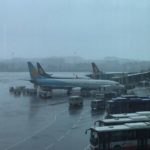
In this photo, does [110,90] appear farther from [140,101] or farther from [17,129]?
[17,129]

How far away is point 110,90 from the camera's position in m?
50.2

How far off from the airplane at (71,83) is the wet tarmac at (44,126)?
12303 millimetres

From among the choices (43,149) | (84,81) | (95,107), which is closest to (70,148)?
(43,149)

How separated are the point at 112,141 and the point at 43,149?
3.85m

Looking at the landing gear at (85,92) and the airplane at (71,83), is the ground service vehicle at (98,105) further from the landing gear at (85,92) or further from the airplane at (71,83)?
the landing gear at (85,92)

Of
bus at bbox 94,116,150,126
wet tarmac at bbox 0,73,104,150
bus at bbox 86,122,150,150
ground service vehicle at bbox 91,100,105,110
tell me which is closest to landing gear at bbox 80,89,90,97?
wet tarmac at bbox 0,73,104,150

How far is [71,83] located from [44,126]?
2711 cm

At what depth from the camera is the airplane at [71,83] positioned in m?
53.0

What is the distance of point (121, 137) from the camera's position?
61.9ft

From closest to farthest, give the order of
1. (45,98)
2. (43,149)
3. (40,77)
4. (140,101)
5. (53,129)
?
(43,149) < (53,129) < (140,101) < (45,98) < (40,77)

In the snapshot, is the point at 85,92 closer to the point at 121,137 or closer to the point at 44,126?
the point at 44,126

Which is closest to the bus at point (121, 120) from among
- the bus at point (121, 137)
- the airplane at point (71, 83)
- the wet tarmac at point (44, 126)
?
the wet tarmac at point (44, 126)

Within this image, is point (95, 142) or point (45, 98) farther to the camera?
point (45, 98)

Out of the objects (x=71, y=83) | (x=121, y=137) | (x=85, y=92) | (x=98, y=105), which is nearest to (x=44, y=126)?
(x=98, y=105)
